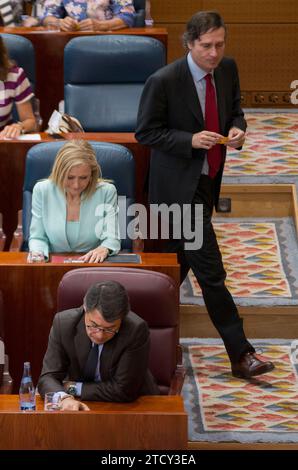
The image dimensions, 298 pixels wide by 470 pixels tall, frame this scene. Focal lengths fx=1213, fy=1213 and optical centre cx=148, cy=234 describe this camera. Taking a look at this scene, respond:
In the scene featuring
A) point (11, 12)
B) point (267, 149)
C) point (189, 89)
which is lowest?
point (267, 149)

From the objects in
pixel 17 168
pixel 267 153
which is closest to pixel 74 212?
pixel 17 168

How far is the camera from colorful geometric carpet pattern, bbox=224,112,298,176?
429cm

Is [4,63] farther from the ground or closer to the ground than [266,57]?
farther from the ground

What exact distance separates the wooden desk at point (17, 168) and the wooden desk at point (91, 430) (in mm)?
1318

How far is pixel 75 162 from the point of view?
311cm

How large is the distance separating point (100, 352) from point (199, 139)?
0.70 meters

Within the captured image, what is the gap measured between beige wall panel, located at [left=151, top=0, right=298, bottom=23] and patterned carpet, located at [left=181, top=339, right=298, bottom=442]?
1.99 m

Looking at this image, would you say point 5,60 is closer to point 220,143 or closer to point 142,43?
point 142,43

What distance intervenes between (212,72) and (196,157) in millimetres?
228

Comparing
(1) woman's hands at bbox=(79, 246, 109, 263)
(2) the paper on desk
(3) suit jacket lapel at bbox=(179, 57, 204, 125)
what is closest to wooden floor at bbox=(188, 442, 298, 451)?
(1) woman's hands at bbox=(79, 246, 109, 263)

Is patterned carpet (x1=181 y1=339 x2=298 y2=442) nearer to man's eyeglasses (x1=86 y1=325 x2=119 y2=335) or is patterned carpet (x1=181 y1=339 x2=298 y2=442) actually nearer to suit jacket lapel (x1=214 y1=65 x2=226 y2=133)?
man's eyeglasses (x1=86 y1=325 x2=119 y2=335)

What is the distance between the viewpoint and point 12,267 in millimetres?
2939

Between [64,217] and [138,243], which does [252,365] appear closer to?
[138,243]

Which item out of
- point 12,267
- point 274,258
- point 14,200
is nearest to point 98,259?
point 12,267
